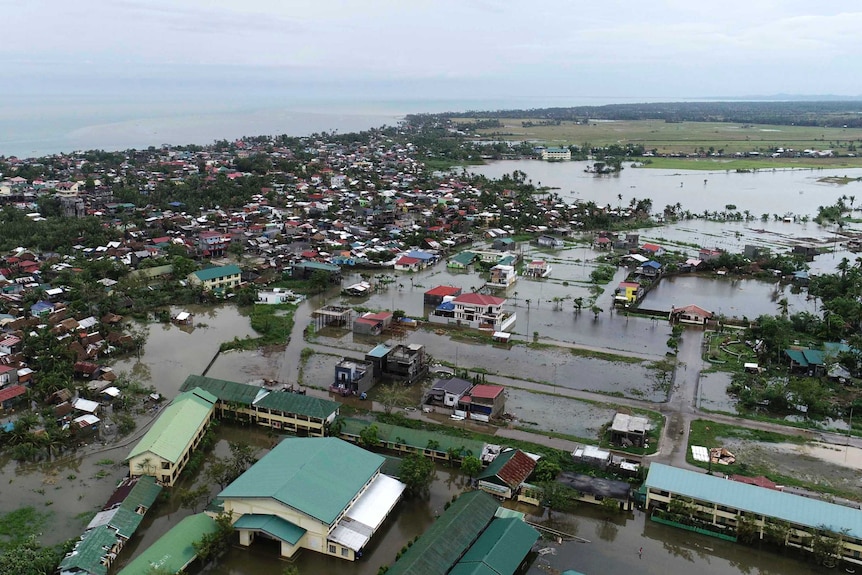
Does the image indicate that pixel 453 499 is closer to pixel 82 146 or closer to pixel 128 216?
pixel 128 216

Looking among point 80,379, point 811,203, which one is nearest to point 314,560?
point 80,379

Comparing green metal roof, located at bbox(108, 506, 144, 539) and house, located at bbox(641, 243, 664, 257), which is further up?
house, located at bbox(641, 243, 664, 257)

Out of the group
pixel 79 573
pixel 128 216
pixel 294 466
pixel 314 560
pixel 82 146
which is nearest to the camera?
pixel 79 573

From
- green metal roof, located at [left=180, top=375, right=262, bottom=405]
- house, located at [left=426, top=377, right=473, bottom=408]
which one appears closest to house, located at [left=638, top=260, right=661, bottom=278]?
house, located at [left=426, top=377, right=473, bottom=408]

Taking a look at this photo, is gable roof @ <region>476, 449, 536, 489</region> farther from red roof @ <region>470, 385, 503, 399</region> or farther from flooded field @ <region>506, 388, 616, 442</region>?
red roof @ <region>470, 385, 503, 399</region>

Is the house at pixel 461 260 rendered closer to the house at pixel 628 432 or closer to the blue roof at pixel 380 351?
the blue roof at pixel 380 351

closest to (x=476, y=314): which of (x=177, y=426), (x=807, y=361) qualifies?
(x=807, y=361)

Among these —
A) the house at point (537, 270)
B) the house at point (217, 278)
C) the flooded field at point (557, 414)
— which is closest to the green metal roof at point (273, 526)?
the flooded field at point (557, 414)
